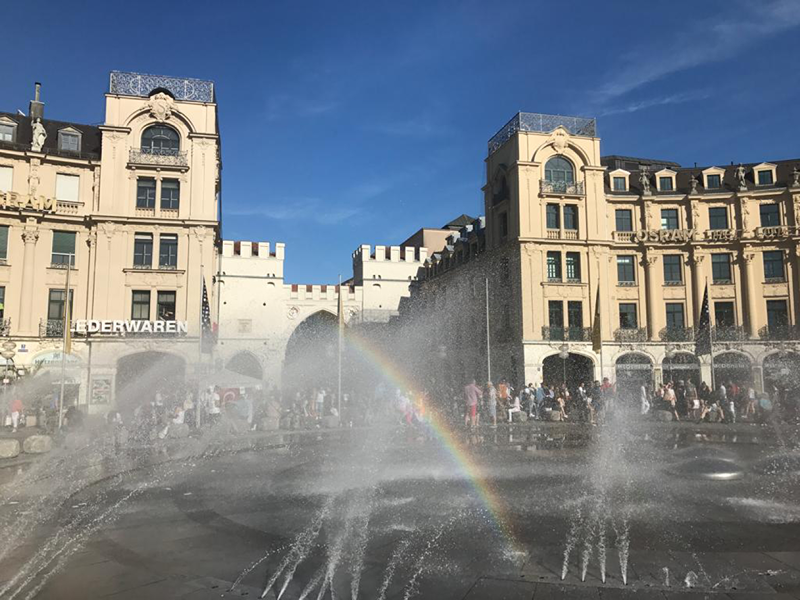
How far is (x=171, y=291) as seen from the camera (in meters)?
36.0

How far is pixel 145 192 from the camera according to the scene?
36562 mm

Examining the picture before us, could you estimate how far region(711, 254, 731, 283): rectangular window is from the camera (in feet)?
132

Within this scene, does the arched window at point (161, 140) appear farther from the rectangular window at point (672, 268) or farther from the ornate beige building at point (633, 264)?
the rectangular window at point (672, 268)

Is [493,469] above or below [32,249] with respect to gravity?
below

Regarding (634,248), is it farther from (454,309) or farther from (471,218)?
(471,218)

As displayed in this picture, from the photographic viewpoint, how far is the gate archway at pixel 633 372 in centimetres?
3828

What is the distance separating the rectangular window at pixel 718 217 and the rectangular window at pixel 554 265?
38.0 feet

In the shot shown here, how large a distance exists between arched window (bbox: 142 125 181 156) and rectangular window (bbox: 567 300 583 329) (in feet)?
91.3

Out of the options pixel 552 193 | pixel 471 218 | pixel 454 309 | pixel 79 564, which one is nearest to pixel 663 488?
pixel 79 564

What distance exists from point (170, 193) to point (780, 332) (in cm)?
4121

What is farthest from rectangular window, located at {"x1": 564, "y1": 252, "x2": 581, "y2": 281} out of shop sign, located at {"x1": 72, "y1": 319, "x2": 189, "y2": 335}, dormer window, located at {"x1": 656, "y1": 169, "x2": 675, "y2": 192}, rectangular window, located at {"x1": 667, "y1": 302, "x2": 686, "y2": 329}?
shop sign, located at {"x1": 72, "y1": 319, "x2": 189, "y2": 335}

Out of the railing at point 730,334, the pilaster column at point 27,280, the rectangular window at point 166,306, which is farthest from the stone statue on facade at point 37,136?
the railing at point 730,334

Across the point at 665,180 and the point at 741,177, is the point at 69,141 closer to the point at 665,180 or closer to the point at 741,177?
the point at 665,180

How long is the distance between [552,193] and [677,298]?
1162 centimetres
